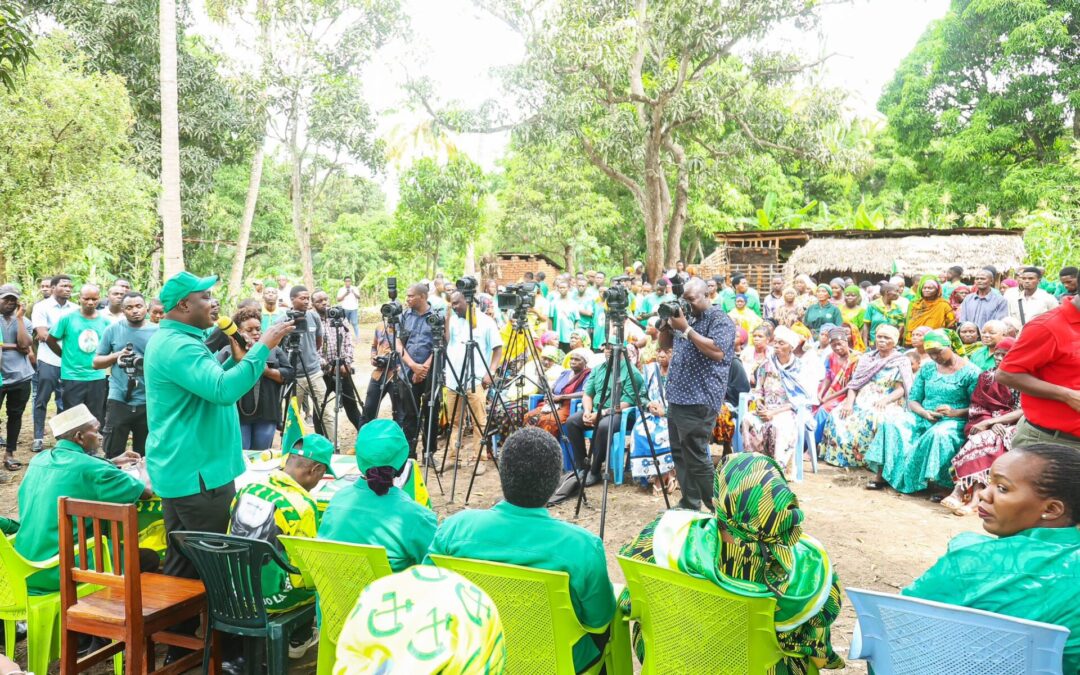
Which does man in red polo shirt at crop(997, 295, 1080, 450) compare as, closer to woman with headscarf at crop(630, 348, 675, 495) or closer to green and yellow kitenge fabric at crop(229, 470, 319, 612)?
woman with headscarf at crop(630, 348, 675, 495)

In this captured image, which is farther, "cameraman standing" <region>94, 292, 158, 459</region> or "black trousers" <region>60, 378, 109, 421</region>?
"black trousers" <region>60, 378, 109, 421</region>

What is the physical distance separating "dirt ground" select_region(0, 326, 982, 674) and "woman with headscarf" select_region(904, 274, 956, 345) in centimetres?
255

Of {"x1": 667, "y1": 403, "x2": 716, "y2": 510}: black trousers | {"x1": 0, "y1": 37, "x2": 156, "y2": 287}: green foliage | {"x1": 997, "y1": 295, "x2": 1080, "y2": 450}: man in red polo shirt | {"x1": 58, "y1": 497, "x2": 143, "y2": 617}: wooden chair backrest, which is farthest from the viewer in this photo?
{"x1": 0, "y1": 37, "x2": 156, "y2": 287}: green foliage

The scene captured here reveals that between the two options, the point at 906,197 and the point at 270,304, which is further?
the point at 906,197

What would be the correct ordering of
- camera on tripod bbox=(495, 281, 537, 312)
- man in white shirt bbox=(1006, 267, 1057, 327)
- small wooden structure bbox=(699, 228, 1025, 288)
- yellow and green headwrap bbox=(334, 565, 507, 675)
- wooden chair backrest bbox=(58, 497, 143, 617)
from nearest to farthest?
yellow and green headwrap bbox=(334, 565, 507, 675) < wooden chair backrest bbox=(58, 497, 143, 617) < camera on tripod bbox=(495, 281, 537, 312) < man in white shirt bbox=(1006, 267, 1057, 327) < small wooden structure bbox=(699, 228, 1025, 288)

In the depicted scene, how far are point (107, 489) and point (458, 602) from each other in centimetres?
260

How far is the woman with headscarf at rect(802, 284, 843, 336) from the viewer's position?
30.8ft

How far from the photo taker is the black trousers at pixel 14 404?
6.57 meters

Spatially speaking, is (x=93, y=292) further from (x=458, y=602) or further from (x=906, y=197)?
(x=906, y=197)

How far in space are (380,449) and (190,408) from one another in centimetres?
99

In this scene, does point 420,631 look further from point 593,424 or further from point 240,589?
point 593,424

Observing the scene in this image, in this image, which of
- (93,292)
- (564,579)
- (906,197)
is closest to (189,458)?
(564,579)

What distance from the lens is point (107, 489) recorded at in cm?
306

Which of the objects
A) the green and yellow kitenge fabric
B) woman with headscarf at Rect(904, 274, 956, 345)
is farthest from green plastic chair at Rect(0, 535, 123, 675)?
woman with headscarf at Rect(904, 274, 956, 345)
